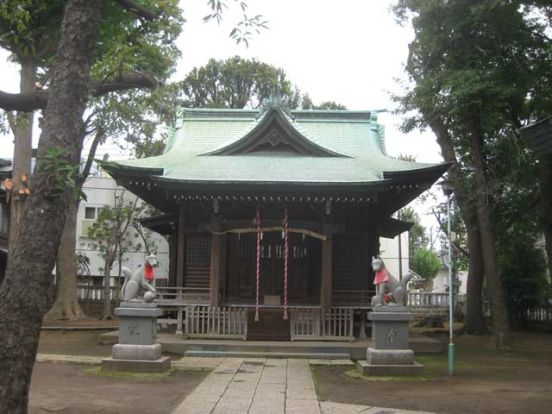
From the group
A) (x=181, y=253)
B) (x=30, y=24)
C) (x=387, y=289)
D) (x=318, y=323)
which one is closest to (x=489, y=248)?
(x=318, y=323)

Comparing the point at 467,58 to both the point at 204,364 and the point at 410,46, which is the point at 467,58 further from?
the point at 204,364

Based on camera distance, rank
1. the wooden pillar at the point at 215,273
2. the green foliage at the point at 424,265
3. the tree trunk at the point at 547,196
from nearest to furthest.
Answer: the wooden pillar at the point at 215,273 < the tree trunk at the point at 547,196 < the green foliage at the point at 424,265

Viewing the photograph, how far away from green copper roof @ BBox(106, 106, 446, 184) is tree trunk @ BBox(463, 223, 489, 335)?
19.1ft

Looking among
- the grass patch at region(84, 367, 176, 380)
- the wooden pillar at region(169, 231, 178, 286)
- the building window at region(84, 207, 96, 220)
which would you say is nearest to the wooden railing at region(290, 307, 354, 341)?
the grass patch at region(84, 367, 176, 380)

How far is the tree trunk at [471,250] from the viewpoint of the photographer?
21188 mm

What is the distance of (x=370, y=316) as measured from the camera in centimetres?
1247

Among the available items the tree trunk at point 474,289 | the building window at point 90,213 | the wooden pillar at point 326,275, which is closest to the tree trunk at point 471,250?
the tree trunk at point 474,289

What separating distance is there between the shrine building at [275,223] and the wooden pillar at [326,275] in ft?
0.09

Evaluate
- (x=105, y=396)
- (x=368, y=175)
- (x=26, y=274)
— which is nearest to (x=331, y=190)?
(x=368, y=175)

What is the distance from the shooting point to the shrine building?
15578 mm

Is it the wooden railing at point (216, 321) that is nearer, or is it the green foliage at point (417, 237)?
the wooden railing at point (216, 321)

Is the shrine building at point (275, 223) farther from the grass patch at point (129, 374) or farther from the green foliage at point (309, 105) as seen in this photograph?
the green foliage at point (309, 105)

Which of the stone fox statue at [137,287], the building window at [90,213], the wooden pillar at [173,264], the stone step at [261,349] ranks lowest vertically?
the stone step at [261,349]

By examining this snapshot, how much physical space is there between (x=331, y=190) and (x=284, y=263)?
3172 mm
